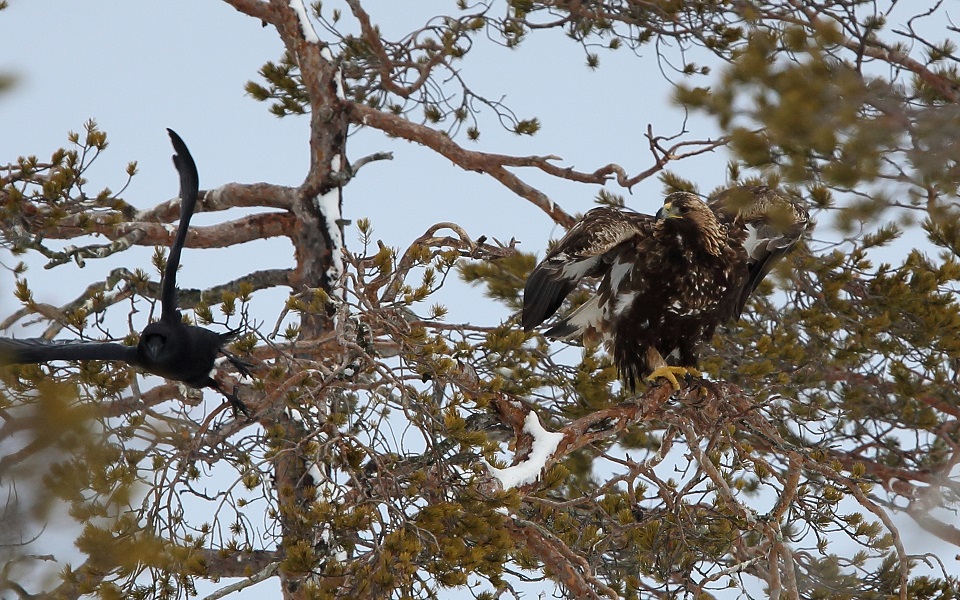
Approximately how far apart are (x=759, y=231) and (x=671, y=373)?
1.04m

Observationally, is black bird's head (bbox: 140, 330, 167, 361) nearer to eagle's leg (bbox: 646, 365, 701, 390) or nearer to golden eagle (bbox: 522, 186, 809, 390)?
golden eagle (bbox: 522, 186, 809, 390)

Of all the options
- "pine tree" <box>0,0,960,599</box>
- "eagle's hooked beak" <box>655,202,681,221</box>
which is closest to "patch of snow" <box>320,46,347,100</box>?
"pine tree" <box>0,0,960,599</box>

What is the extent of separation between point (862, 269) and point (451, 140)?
8.51 feet

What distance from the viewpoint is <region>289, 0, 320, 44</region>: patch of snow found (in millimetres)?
5891

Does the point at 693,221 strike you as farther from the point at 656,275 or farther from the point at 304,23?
the point at 304,23

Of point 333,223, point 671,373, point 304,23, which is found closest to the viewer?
point 671,373

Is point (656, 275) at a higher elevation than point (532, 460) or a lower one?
higher

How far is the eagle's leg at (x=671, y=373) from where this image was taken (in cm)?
Result: 467

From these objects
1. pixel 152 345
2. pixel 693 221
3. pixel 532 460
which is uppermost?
pixel 693 221

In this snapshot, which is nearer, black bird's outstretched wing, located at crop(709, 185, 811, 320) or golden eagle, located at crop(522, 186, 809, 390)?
golden eagle, located at crop(522, 186, 809, 390)

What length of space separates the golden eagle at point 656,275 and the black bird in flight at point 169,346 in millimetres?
1859

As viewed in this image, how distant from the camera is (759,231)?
17.0 feet

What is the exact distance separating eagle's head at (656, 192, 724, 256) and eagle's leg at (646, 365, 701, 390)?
58 cm

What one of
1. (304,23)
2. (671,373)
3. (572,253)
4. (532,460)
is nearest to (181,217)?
(532,460)
